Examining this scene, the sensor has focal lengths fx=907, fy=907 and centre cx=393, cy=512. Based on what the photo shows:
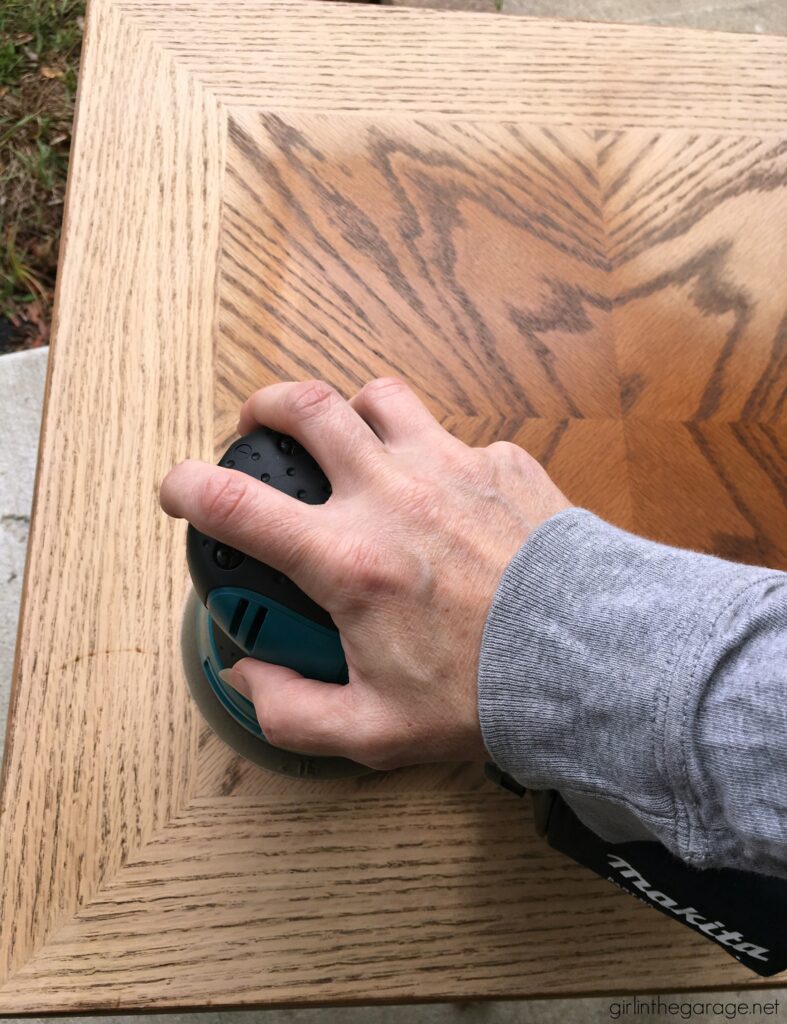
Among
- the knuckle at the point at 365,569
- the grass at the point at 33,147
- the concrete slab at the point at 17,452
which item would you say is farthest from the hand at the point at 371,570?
the grass at the point at 33,147

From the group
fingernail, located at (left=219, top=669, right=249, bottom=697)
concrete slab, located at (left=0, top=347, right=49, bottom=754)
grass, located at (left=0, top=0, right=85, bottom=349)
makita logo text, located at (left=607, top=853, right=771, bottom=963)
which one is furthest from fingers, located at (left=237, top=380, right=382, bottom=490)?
grass, located at (left=0, top=0, right=85, bottom=349)

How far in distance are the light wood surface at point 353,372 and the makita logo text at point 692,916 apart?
63 mm

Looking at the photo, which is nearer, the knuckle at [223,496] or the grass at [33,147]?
the knuckle at [223,496]

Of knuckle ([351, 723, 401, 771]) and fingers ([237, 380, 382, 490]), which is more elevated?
fingers ([237, 380, 382, 490])

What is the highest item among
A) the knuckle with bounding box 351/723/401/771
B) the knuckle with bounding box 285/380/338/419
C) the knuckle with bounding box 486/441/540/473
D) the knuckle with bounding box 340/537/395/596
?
the knuckle with bounding box 285/380/338/419

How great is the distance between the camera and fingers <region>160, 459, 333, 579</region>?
0.40 meters

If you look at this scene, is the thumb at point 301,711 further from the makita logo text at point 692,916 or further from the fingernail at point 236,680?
the makita logo text at point 692,916

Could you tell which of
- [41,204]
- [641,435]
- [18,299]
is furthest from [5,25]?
[641,435]

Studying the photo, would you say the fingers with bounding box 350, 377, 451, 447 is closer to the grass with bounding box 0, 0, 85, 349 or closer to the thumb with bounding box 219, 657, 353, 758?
the thumb with bounding box 219, 657, 353, 758

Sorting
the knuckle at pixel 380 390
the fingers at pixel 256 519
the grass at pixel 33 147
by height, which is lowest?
the fingers at pixel 256 519

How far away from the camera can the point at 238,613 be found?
42 centimetres

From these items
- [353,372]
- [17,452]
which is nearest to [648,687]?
[353,372]

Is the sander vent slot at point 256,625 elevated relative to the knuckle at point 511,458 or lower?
lower

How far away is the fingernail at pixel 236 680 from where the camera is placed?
1.44 ft
